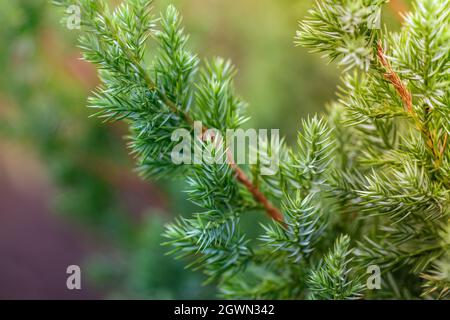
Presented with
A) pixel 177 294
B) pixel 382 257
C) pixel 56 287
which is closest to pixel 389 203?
pixel 382 257

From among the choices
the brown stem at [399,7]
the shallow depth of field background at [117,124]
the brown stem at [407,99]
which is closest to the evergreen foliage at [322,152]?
the brown stem at [407,99]

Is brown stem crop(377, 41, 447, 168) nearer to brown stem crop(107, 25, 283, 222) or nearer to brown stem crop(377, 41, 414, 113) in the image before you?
brown stem crop(377, 41, 414, 113)

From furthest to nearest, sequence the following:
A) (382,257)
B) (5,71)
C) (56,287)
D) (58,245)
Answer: (58,245), (56,287), (5,71), (382,257)

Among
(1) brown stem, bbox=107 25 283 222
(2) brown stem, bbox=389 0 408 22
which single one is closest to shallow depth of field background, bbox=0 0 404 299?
(2) brown stem, bbox=389 0 408 22

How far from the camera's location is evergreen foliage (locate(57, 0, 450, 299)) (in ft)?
1.33

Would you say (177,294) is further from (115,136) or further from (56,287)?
(56,287)

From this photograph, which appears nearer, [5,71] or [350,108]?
[350,108]

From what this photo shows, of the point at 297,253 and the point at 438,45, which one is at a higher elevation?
the point at 438,45

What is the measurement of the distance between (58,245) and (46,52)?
0.76m

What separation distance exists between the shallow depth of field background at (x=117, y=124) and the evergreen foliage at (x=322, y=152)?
15.0 inches

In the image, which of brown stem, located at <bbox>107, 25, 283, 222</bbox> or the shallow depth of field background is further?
the shallow depth of field background

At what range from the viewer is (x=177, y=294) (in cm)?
85

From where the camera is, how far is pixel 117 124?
46.4 inches

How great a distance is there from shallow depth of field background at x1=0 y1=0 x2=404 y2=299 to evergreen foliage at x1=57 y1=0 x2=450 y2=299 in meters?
0.38
